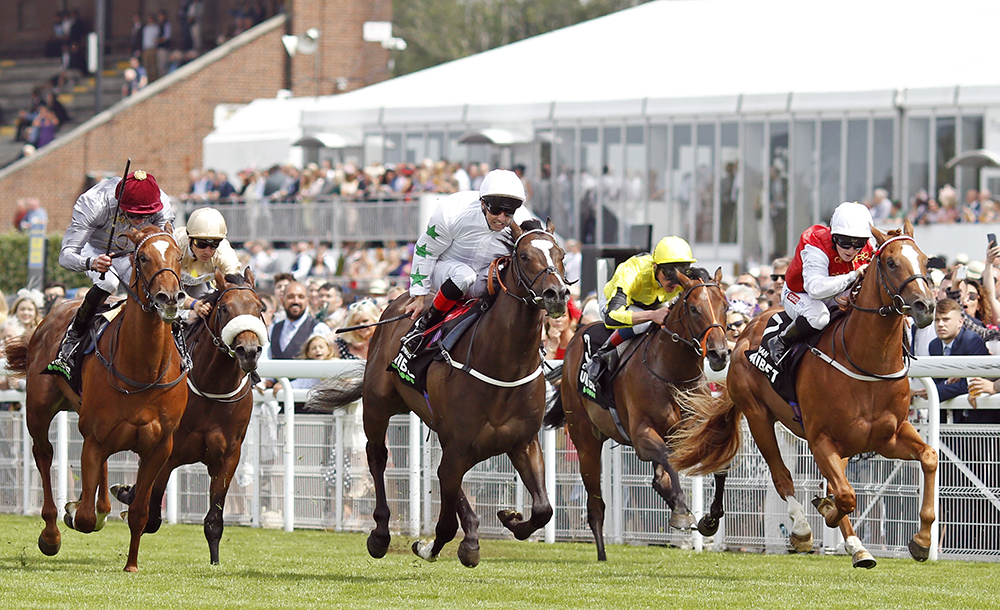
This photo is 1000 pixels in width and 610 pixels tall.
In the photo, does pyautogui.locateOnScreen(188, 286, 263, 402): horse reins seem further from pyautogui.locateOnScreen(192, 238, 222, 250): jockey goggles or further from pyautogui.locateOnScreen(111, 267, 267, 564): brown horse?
pyautogui.locateOnScreen(192, 238, 222, 250): jockey goggles

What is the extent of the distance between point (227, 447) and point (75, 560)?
108 centimetres

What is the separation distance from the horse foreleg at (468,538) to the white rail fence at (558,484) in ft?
8.13

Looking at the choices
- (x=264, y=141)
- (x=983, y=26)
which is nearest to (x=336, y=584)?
(x=983, y=26)

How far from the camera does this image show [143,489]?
8305 millimetres

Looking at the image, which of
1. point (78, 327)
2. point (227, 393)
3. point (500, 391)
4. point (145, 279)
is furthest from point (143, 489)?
point (500, 391)

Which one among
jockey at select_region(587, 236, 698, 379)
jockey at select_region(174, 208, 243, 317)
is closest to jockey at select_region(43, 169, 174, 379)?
jockey at select_region(174, 208, 243, 317)

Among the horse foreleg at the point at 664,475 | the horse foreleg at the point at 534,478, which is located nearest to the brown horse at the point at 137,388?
the horse foreleg at the point at 534,478

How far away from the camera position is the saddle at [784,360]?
8.59m

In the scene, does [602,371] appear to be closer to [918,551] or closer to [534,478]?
[534,478]

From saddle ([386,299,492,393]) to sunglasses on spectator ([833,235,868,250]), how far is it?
6.28 feet

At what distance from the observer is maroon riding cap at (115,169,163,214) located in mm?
8539

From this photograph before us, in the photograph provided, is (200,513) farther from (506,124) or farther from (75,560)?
(506,124)

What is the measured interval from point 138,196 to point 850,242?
149 inches

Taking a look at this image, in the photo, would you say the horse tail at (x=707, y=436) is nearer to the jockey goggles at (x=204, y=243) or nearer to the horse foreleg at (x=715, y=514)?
the horse foreleg at (x=715, y=514)
